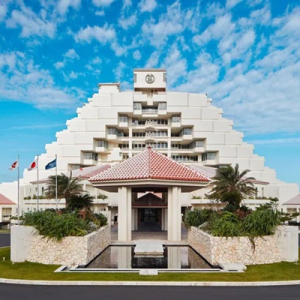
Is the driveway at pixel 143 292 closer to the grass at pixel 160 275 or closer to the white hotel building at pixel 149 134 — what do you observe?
the grass at pixel 160 275

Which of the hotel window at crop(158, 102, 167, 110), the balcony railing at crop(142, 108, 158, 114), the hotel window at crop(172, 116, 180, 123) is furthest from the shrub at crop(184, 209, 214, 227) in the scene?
the balcony railing at crop(142, 108, 158, 114)

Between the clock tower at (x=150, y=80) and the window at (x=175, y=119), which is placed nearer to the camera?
the window at (x=175, y=119)

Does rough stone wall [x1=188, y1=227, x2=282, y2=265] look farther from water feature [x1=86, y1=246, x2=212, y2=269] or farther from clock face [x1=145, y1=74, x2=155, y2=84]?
clock face [x1=145, y1=74, x2=155, y2=84]

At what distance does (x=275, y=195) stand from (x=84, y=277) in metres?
51.4

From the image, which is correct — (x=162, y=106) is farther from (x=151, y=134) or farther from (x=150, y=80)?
(x=150, y=80)

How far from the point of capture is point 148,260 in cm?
2128

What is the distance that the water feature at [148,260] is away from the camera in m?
19.2

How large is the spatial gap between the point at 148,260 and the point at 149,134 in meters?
56.4

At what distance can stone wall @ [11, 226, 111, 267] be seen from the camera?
19453 mm

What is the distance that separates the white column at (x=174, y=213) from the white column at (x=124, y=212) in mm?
3295

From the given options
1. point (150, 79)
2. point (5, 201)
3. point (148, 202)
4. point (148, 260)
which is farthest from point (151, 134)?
point (148, 260)

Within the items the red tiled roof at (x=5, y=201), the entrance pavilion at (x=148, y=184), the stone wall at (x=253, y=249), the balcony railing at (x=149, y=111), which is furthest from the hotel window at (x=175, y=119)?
the stone wall at (x=253, y=249)

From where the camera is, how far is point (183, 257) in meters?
22.1

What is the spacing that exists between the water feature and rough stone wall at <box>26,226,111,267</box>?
742 millimetres
